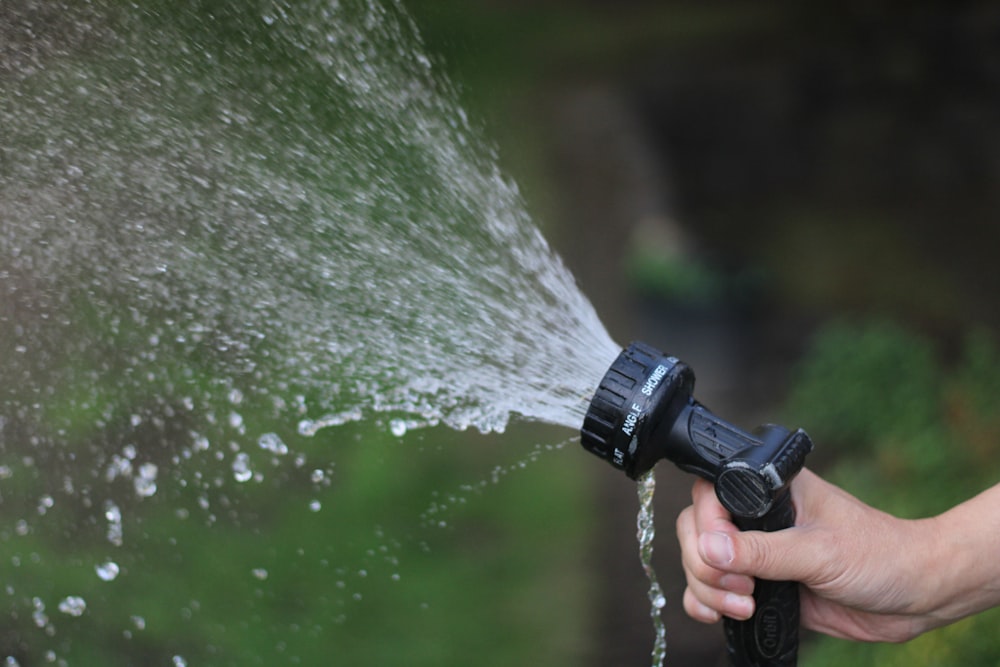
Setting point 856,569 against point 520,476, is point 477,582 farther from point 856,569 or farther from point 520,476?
point 856,569

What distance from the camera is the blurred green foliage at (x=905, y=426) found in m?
2.60

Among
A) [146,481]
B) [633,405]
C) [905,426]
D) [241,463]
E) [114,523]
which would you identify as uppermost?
[905,426]

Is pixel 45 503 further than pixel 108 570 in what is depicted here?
Yes

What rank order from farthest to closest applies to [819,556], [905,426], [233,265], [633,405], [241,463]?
1. [905,426]
2. [241,463]
3. [233,265]
4. [819,556]
5. [633,405]

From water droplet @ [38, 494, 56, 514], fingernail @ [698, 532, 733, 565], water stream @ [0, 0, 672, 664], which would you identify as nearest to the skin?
fingernail @ [698, 532, 733, 565]

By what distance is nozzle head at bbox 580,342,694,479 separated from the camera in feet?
4.61

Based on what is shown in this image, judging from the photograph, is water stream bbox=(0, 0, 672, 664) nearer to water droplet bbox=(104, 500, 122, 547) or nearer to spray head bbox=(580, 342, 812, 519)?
water droplet bbox=(104, 500, 122, 547)

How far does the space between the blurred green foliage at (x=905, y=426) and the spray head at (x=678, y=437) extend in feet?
4.62

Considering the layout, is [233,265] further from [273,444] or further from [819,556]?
[819,556]

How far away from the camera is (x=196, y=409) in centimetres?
339

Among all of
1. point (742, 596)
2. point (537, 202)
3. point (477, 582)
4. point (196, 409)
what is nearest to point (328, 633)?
point (477, 582)

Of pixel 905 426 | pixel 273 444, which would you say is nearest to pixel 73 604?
pixel 273 444

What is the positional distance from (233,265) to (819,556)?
182cm

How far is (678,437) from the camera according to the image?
4.78ft
